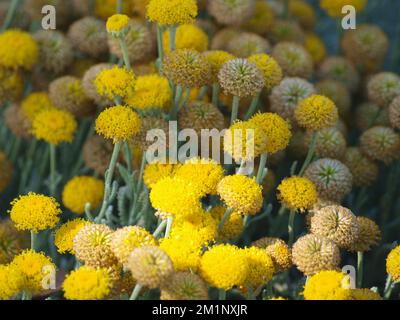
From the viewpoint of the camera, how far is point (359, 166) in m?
1.36

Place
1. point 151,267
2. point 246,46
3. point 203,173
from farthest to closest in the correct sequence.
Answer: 1. point 246,46
2. point 203,173
3. point 151,267

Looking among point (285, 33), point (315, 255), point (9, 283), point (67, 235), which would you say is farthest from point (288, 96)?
point (9, 283)

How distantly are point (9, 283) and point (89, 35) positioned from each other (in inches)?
26.7

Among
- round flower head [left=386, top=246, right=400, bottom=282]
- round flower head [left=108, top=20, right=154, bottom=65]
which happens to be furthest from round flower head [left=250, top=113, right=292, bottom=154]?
round flower head [left=108, top=20, right=154, bottom=65]

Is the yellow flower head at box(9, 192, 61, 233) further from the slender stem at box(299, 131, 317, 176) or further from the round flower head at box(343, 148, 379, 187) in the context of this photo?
the round flower head at box(343, 148, 379, 187)

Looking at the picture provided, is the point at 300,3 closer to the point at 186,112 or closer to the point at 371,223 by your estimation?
the point at 186,112

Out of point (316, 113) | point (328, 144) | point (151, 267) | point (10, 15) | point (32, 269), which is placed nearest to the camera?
point (151, 267)

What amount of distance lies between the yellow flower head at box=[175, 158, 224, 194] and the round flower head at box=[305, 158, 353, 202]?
204 mm

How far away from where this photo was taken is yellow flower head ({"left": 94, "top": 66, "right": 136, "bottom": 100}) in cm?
118

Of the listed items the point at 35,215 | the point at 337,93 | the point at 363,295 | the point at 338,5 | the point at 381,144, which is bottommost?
the point at 363,295

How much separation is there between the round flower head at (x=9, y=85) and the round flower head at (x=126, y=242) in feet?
1.88

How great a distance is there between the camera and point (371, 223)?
1.16 metres

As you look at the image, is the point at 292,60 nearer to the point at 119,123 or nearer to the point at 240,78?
the point at 240,78

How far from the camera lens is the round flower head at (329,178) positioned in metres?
1.21
